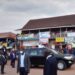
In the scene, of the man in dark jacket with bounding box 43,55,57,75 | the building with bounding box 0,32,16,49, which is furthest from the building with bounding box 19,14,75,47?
the man in dark jacket with bounding box 43,55,57,75

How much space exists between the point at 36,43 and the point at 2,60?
22311 mm

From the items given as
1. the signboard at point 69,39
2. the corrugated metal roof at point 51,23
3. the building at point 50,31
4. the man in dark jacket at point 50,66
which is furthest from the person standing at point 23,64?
the corrugated metal roof at point 51,23

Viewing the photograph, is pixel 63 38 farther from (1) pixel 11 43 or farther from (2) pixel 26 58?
(2) pixel 26 58

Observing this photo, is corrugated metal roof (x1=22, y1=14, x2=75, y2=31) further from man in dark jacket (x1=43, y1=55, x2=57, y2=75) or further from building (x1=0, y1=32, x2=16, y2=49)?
man in dark jacket (x1=43, y1=55, x2=57, y2=75)

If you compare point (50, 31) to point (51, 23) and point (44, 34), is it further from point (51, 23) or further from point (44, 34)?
point (51, 23)

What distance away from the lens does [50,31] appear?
147 feet

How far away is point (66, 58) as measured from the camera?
1030 inches

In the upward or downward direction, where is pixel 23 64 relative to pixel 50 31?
downward

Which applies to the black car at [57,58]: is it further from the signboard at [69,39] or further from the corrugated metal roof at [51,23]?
the corrugated metal roof at [51,23]

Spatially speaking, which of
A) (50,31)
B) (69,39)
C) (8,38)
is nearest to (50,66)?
(69,39)

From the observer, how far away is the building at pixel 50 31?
139 feet

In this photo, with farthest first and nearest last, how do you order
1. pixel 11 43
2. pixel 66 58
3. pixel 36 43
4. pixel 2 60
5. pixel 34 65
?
pixel 11 43 → pixel 36 43 → pixel 34 65 → pixel 66 58 → pixel 2 60

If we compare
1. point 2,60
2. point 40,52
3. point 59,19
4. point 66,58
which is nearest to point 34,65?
point 40,52

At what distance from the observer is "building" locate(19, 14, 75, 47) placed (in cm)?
4234
